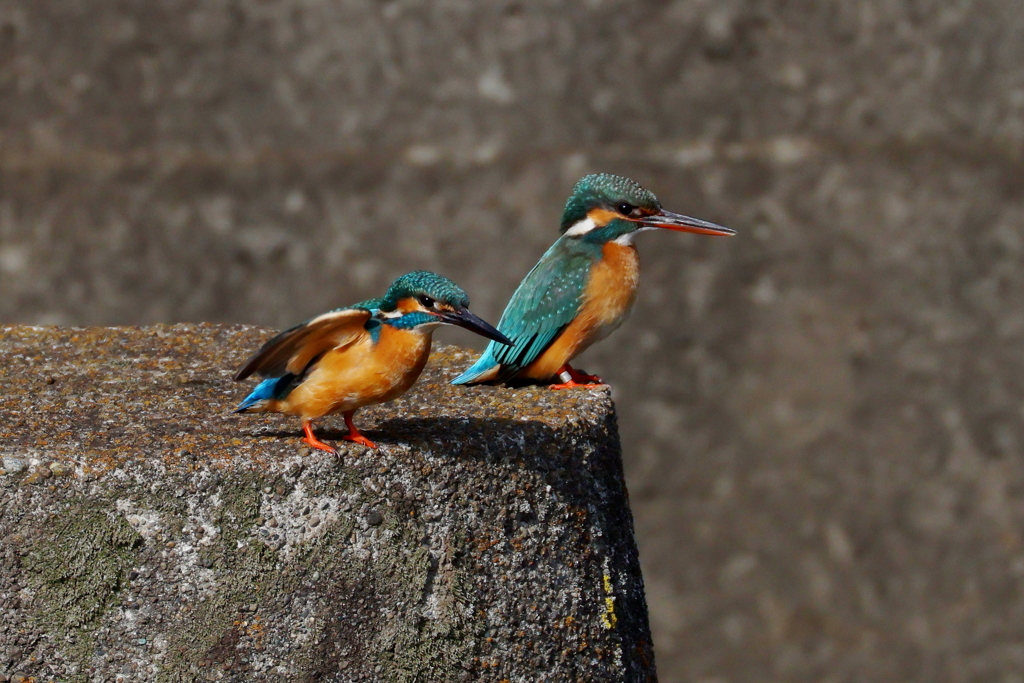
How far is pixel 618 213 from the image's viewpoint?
4.05 metres

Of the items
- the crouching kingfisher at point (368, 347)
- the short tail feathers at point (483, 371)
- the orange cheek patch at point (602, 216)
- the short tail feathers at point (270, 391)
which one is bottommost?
the short tail feathers at point (270, 391)

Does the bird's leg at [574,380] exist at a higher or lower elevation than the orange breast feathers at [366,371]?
higher

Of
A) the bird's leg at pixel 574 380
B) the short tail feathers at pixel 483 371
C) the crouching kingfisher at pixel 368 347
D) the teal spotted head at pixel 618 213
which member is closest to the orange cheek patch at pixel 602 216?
the teal spotted head at pixel 618 213

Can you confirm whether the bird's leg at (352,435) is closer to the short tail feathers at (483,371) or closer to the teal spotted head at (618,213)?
the short tail feathers at (483,371)

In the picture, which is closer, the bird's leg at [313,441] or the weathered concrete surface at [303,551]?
the weathered concrete surface at [303,551]

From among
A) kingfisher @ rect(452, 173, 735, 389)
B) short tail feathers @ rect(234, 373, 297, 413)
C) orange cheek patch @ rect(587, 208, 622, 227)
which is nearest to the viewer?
short tail feathers @ rect(234, 373, 297, 413)

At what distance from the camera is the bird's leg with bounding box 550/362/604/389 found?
12.6 ft

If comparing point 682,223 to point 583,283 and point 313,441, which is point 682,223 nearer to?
point 583,283

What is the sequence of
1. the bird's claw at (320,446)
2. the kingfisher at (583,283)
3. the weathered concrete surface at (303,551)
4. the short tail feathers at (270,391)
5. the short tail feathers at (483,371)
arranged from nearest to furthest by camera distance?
1. the weathered concrete surface at (303,551)
2. the bird's claw at (320,446)
3. the short tail feathers at (270,391)
4. the short tail feathers at (483,371)
5. the kingfisher at (583,283)


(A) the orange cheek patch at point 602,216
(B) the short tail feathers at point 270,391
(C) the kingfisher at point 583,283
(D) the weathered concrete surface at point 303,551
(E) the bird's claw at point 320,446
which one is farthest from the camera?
(A) the orange cheek patch at point 602,216

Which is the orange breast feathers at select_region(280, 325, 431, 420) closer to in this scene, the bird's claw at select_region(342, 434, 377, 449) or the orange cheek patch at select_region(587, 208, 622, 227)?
the bird's claw at select_region(342, 434, 377, 449)

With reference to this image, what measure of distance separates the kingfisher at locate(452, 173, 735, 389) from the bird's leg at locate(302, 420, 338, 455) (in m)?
0.78

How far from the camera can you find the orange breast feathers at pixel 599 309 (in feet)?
12.8

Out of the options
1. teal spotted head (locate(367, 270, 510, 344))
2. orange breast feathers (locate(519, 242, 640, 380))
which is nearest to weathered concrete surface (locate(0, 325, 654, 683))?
teal spotted head (locate(367, 270, 510, 344))
